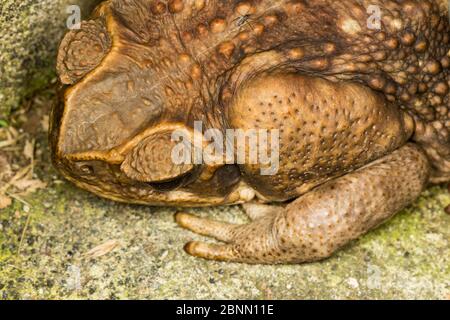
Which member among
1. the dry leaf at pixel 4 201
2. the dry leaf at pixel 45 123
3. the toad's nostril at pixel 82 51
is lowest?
the dry leaf at pixel 4 201

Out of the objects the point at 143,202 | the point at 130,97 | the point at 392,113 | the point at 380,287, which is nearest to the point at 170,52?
the point at 130,97

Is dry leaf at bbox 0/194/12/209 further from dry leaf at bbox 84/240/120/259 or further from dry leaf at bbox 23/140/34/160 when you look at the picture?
dry leaf at bbox 84/240/120/259

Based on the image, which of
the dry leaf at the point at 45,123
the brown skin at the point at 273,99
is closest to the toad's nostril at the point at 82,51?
the brown skin at the point at 273,99

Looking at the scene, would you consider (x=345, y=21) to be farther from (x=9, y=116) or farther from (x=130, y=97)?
(x=9, y=116)

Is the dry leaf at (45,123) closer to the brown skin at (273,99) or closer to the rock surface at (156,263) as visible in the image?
the rock surface at (156,263)

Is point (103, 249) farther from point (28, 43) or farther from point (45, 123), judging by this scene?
point (28, 43)

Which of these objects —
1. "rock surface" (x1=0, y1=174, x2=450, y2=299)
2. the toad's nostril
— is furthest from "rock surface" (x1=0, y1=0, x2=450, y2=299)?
the toad's nostril
